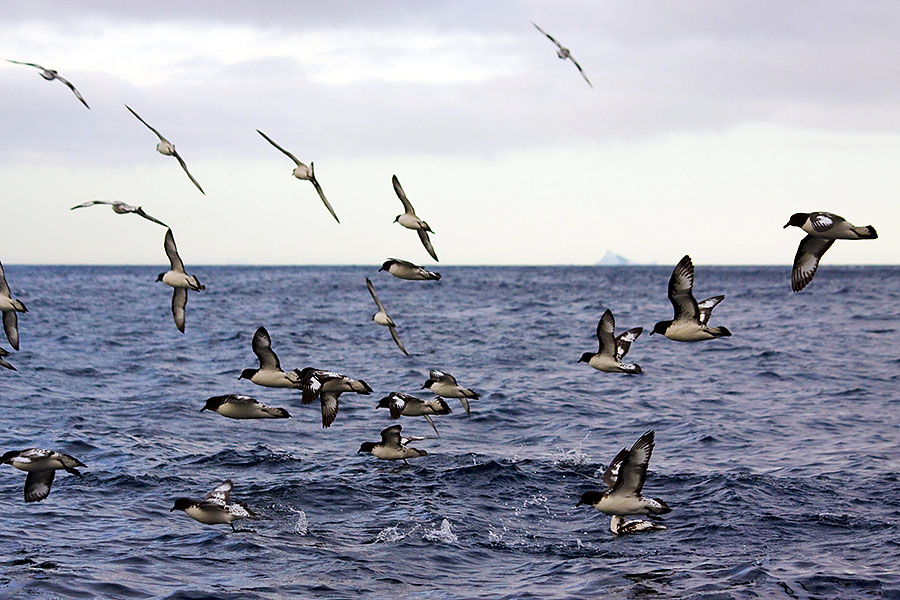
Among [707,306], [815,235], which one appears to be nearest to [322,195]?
[707,306]

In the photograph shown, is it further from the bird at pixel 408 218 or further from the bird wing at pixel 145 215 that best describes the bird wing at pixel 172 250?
the bird at pixel 408 218

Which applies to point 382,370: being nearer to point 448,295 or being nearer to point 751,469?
point 751,469

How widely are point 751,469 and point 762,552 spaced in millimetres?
5297

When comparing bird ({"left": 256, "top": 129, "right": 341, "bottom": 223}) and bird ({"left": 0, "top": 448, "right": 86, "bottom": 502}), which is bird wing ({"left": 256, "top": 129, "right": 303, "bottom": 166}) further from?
bird ({"left": 0, "top": 448, "right": 86, "bottom": 502})

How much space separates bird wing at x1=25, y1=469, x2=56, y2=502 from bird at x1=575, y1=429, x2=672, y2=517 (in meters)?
7.56

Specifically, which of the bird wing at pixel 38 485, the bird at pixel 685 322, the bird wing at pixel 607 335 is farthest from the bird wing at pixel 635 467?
the bird wing at pixel 38 485

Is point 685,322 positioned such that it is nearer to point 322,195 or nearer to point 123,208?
point 322,195

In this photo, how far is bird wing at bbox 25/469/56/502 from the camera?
552 inches

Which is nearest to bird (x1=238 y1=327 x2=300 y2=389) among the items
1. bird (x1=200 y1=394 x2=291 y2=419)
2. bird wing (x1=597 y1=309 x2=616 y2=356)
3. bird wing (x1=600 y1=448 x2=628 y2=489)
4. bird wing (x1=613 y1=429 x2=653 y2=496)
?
bird (x1=200 y1=394 x2=291 y2=419)

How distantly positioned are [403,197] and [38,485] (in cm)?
709

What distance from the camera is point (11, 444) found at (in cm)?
2139

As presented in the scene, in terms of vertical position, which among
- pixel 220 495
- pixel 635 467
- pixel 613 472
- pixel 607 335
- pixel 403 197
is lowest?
pixel 220 495

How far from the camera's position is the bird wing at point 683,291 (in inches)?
498

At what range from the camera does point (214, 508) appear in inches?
539
